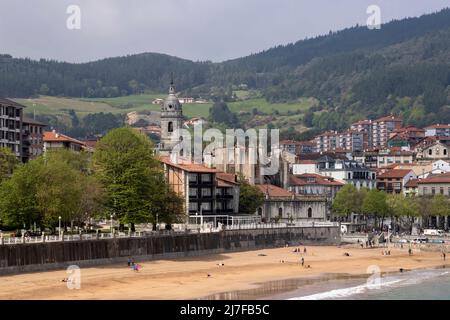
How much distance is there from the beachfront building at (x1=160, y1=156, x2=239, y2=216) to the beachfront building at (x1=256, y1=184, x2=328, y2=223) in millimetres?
10893

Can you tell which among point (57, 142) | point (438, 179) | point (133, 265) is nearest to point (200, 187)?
point (133, 265)

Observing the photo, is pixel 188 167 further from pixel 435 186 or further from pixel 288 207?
pixel 435 186

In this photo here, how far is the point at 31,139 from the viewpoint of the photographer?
151 meters

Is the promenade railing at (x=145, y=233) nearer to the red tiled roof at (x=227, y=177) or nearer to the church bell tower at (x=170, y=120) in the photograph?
the red tiled roof at (x=227, y=177)

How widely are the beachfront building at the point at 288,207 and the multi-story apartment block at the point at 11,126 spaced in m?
33.5

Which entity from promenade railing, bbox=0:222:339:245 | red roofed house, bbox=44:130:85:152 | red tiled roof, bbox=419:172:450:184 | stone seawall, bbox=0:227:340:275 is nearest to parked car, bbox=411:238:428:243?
promenade railing, bbox=0:222:339:245

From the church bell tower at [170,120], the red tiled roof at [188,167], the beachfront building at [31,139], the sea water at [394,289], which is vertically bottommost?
the sea water at [394,289]

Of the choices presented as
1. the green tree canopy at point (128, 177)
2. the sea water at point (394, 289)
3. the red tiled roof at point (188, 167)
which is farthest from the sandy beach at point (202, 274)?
the red tiled roof at point (188, 167)

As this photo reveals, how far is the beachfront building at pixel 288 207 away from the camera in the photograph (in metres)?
145

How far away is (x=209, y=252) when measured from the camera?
356 feet

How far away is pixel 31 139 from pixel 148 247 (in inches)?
2301
